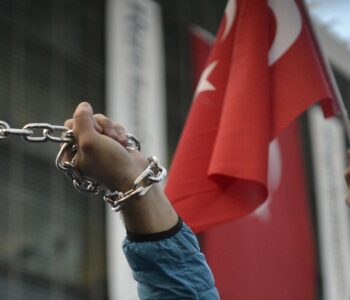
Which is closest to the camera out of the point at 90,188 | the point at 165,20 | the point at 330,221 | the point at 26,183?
the point at 90,188

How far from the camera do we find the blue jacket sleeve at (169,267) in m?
1.73

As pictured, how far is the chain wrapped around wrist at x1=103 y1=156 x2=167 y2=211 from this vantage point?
171 centimetres

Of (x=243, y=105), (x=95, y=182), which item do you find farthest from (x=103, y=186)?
(x=243, y=105)

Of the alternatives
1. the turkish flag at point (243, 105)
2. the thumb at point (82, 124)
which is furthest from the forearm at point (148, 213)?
the turkish flag at point (243, 105)

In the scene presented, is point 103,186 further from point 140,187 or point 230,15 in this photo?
point 230,15

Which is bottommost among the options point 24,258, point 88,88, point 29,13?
point 24,258

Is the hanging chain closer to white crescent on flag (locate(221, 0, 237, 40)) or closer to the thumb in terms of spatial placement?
the thumb

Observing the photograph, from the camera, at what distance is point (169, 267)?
1.76 metres

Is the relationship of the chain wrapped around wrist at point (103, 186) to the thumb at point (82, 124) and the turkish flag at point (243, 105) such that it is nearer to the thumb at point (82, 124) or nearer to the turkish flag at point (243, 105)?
the thumb at point (82, 124)

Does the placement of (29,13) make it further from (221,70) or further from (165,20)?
(221,70)

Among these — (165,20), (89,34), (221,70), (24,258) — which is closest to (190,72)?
(165,20)

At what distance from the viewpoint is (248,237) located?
8.70m

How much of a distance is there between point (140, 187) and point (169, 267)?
13cm

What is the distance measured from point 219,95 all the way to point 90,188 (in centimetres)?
266
